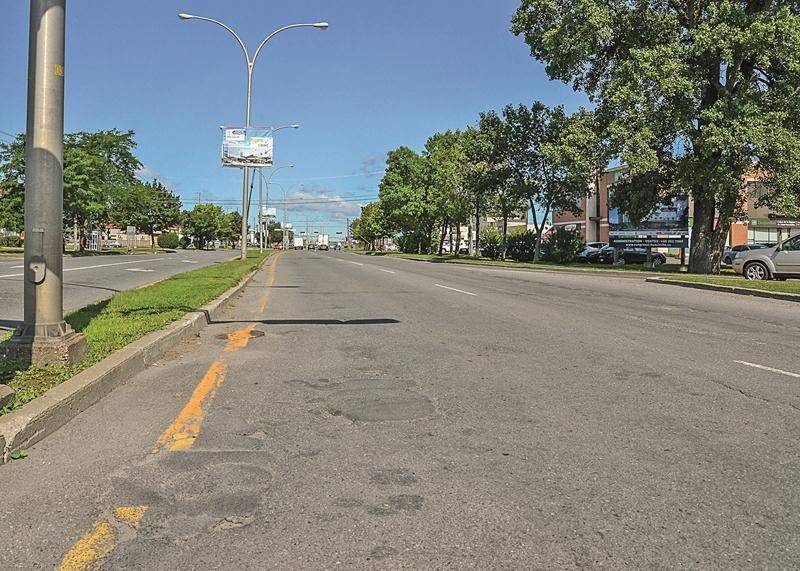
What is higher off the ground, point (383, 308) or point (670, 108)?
point (670, 108)

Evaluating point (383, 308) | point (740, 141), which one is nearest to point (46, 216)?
point (383, 308)

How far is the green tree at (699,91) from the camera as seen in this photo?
2356 centimetres

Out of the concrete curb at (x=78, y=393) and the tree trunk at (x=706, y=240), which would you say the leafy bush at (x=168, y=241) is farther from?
the concrete curb at (x=78, y=393)

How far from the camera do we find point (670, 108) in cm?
2580

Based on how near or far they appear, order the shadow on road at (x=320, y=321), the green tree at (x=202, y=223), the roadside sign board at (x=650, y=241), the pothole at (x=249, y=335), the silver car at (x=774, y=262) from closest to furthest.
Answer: the pothole at (x=249, y=335) → the shadow on road at (x=320, y=321) → the silver car at (x=774, y=262) → the roadside sign board at (x=650, y=241) → the green tree at (x=202, y=223)

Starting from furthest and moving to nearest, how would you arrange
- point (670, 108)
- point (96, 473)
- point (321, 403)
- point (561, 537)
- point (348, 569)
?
point (670, 108), point (321, 403), point (96, 473), point (561, 537), point (348, 569)

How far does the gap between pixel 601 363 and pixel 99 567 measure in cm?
580

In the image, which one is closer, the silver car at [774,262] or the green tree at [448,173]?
the silver car at [774,262]

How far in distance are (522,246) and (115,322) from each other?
41.0 metres

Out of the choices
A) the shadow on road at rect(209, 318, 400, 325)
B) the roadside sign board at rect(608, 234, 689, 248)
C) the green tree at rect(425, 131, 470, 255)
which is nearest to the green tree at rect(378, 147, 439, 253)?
the green tree at rect(425, 131, 470, 255)

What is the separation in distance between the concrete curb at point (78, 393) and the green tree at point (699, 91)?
21.9 meters

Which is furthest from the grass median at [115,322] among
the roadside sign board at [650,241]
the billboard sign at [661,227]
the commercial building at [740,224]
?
the commercial building at [740,224]

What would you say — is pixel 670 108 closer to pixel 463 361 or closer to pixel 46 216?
pixel 463 361

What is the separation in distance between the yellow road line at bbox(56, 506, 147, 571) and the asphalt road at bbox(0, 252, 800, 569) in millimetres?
11
